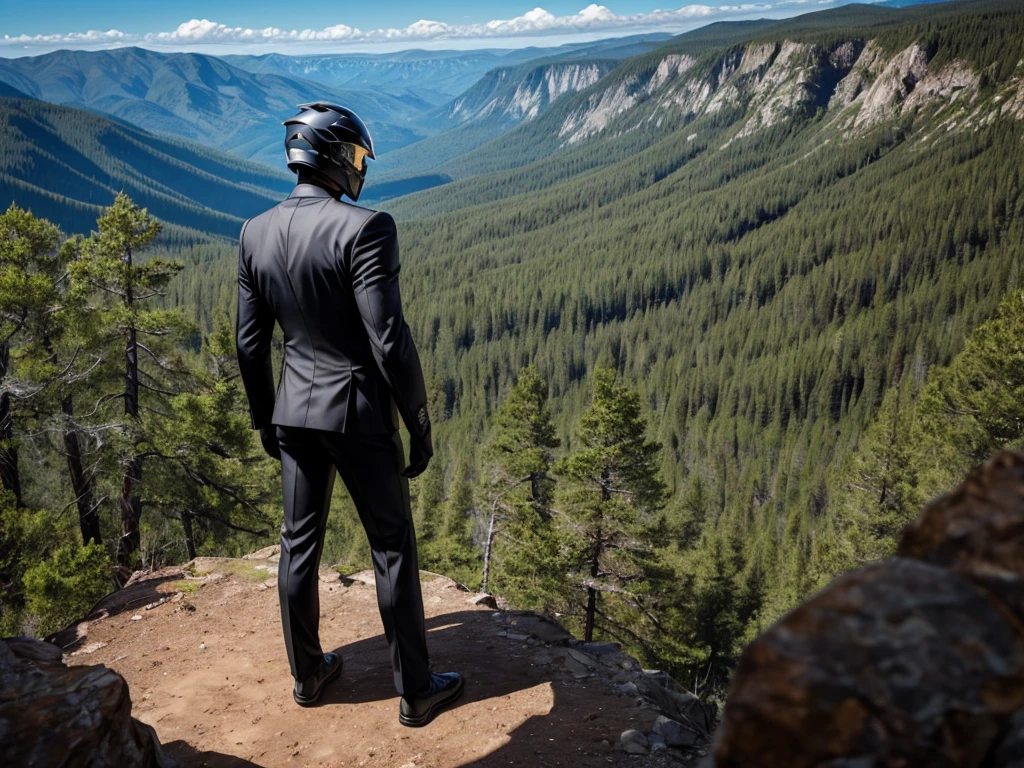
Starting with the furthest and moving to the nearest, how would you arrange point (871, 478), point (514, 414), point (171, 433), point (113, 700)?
point (871, 478)
point (514, 414)
point (171, 433)
point (113, 700)

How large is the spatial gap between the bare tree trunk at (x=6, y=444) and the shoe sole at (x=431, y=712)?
32.1 feet

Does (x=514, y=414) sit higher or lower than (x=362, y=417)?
lower

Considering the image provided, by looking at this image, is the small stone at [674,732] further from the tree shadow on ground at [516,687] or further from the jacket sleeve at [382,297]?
the jacket sleeve at [382,297]

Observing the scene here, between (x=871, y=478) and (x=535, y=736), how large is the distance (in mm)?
21129

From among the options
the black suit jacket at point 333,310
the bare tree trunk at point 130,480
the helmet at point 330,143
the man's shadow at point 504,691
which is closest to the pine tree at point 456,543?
the bare tree trunk at point 130,480

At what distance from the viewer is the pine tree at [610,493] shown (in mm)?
16578

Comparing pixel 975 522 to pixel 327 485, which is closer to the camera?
pixel 975 522

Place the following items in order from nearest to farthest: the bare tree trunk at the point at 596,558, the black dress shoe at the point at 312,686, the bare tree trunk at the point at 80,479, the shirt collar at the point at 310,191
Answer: the shirt collar at the point at 310,191
the black dress shoe at the point at 312,686
the bare tree trunk at the point at 80,479
the bare tree trunk at the point at 596,558

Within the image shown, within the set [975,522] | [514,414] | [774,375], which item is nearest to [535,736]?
[975,522]

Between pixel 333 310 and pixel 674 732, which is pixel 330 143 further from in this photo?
pixel 674 732

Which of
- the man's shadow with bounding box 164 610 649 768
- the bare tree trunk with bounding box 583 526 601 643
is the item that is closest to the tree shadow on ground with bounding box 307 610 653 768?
the man's shadow with bounding box 164 610 649 768

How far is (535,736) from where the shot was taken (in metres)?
4.68

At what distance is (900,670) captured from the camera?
1.32m

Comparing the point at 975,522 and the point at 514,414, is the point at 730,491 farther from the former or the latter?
the point at 975,522
